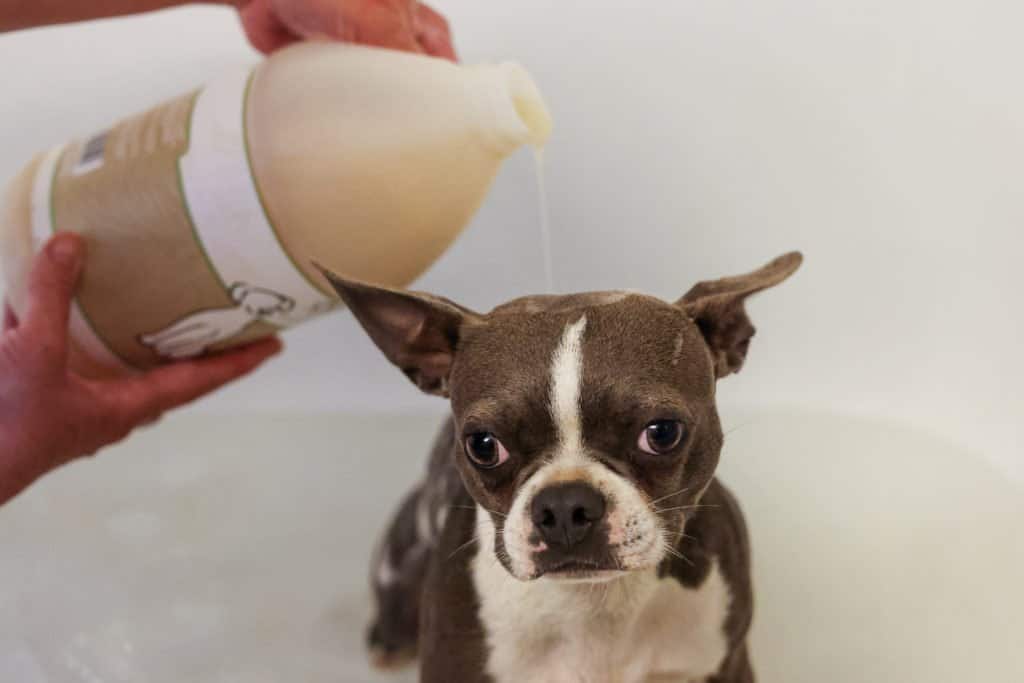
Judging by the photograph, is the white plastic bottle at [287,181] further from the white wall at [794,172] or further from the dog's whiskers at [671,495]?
the dog's whiskers at [671,495]

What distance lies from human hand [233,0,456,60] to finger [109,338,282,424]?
0.41 m

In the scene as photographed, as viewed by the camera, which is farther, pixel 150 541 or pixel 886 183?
pixel 150 541

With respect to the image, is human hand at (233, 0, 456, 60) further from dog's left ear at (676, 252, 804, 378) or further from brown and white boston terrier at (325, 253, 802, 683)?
dog's left ear at (676, 252, 804, 378)

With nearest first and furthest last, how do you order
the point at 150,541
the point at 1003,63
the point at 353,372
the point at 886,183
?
1. the point at 1003,63
2. the point at 886,183
3. the point at 150,541
4. the point at 353,372

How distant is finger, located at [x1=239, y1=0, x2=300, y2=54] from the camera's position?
1.42 m

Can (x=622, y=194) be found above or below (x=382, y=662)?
above

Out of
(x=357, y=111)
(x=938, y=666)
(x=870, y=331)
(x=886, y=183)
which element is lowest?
(x=938, y=666)

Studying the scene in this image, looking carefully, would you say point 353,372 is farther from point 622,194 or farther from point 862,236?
point 862,236

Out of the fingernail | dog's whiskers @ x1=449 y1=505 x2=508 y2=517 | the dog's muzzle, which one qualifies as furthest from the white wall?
the dog's muzzle

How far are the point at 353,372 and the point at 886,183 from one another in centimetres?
98

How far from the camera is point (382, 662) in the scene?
1673 mm

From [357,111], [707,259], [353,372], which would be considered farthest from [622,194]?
[353,372]

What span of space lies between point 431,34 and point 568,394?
0.64 metres

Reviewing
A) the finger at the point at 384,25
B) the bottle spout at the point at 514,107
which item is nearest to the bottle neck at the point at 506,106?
the bottle spout at the point at 514,107
